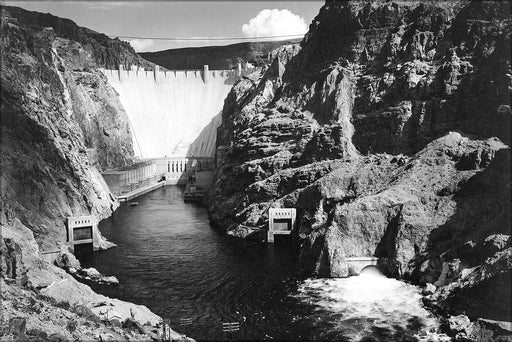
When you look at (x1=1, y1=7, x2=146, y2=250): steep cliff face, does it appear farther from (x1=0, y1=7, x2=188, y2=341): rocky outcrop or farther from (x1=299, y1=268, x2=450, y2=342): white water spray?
(x1=299, y1=268, x2=450, y2=342): white water spray

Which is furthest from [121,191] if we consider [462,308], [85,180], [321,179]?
[462,308]

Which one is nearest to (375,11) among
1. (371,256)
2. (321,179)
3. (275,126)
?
(275,126)

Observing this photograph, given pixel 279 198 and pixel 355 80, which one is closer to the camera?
pixel 279 198

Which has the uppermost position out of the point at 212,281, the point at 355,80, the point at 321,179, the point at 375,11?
the point at 375,11

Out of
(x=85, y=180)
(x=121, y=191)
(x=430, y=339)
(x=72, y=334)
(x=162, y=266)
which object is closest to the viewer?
(x=72, y=334)

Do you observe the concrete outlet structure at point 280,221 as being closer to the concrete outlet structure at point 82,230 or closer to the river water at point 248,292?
the river water at point 248,292

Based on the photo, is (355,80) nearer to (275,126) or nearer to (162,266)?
(275,126)

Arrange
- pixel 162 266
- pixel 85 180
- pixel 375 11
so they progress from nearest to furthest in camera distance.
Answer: pixel 162 266
pixel 85 180
pixel 375 11

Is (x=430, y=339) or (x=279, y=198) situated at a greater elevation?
(x=279, y=198)
